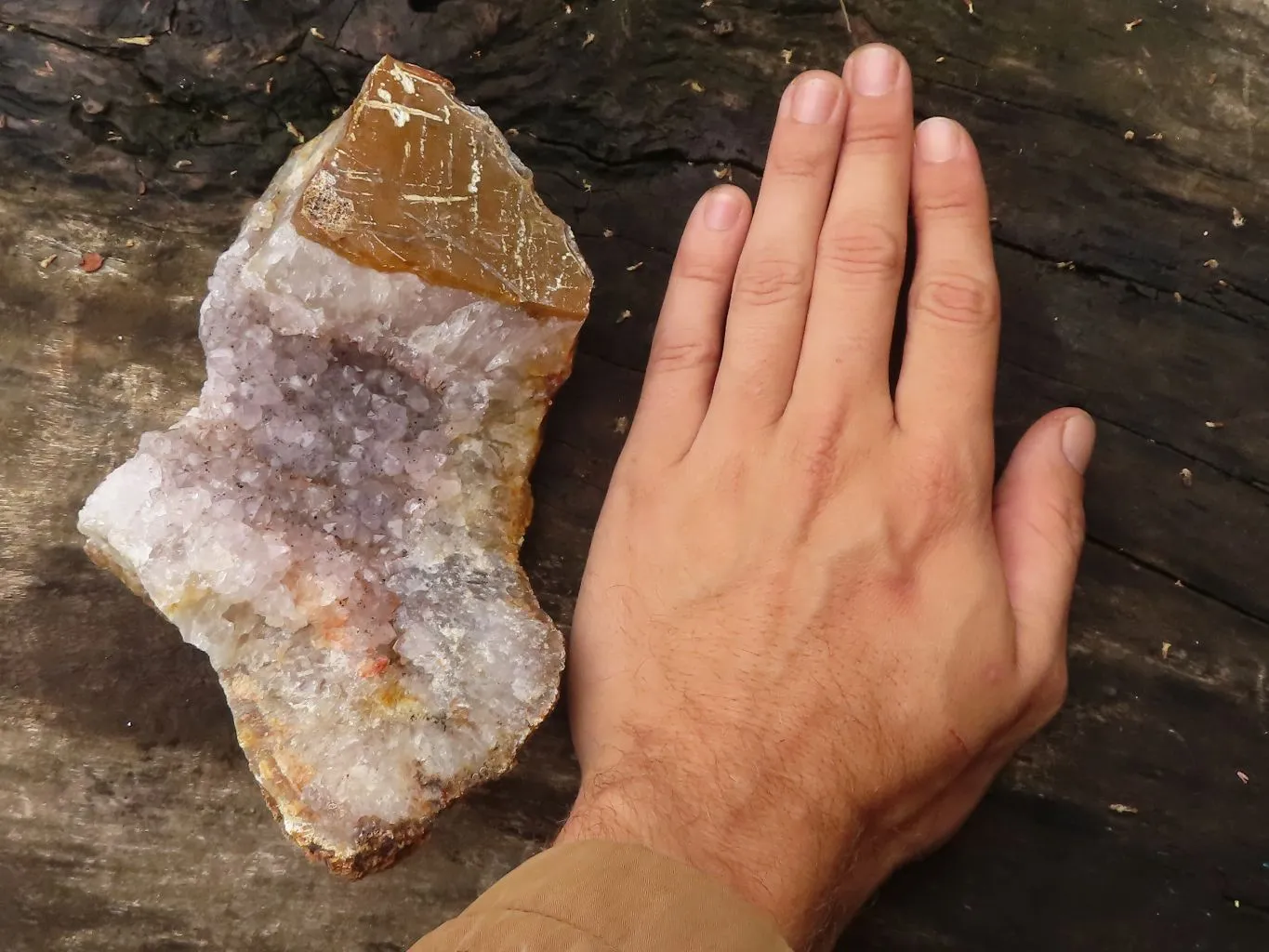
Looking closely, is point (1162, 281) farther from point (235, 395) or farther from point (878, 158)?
point (235, 395)

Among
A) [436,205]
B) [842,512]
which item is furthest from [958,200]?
[436,205]

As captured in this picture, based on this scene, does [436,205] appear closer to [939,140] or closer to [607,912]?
[939,140]

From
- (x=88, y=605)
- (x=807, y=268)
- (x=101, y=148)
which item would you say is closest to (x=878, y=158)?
(x=807, y=268)

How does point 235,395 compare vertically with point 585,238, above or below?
below

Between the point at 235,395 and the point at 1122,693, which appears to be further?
the point at 1122,693

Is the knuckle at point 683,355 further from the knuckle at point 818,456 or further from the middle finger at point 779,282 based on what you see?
the knuckle at point 818,456

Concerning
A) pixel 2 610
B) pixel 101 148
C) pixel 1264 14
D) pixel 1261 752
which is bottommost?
pixel 2 610

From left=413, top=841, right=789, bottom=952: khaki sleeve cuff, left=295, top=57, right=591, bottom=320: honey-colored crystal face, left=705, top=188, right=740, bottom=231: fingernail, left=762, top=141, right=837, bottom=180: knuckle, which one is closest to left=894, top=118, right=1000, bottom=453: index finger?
left=762, top=141, right=837, bottom=180: knuckle
